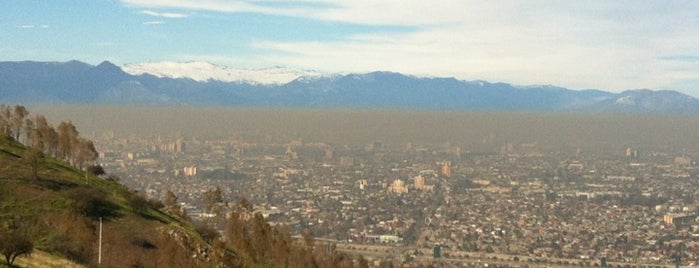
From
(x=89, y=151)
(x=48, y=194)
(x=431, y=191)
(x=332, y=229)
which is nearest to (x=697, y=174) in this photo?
(x=431, y=191)

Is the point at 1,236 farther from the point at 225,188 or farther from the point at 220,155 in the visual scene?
the point at 220,155

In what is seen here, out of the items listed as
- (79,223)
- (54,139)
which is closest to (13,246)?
(79,223)

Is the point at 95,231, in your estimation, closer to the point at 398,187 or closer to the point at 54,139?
the point at 54,139

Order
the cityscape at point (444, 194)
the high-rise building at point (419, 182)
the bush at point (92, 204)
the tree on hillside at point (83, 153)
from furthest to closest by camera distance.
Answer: the high-rise building at point (419, 182) < the cityscape at point (444, 194) < the tree on hillside at point (83, 153) < the bush at point (92, 204)

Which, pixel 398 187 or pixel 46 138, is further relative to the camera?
pixel 398 187

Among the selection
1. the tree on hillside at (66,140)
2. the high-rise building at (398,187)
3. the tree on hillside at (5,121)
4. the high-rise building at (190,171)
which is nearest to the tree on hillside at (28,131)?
the tree on hillside at (5,121)

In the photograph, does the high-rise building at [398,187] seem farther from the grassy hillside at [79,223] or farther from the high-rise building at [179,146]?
the grassy hillside at [79,223]
